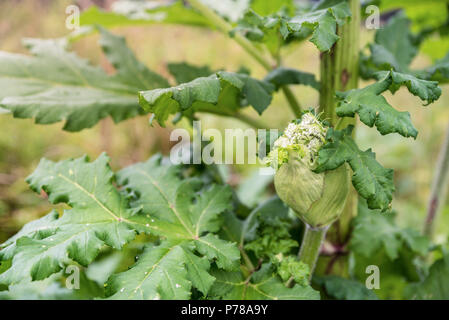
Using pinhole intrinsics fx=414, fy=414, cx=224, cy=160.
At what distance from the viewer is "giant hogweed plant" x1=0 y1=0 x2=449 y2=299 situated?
0.49 metres

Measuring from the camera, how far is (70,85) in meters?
0.79

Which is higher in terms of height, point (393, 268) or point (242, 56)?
point (242, 56)

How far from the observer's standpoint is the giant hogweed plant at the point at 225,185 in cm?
49

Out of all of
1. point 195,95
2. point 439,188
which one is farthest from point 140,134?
point 195,95

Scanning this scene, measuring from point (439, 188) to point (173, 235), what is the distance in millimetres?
697

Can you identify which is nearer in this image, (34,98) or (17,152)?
(34,98)

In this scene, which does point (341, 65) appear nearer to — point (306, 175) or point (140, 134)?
point (306, 175)

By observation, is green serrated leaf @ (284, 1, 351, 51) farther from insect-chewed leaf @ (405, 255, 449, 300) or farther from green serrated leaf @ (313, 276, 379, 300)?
insect-chewed leaf @ (405, 255, 449, 300)

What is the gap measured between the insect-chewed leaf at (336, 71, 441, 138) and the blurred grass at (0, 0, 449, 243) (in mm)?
1422
